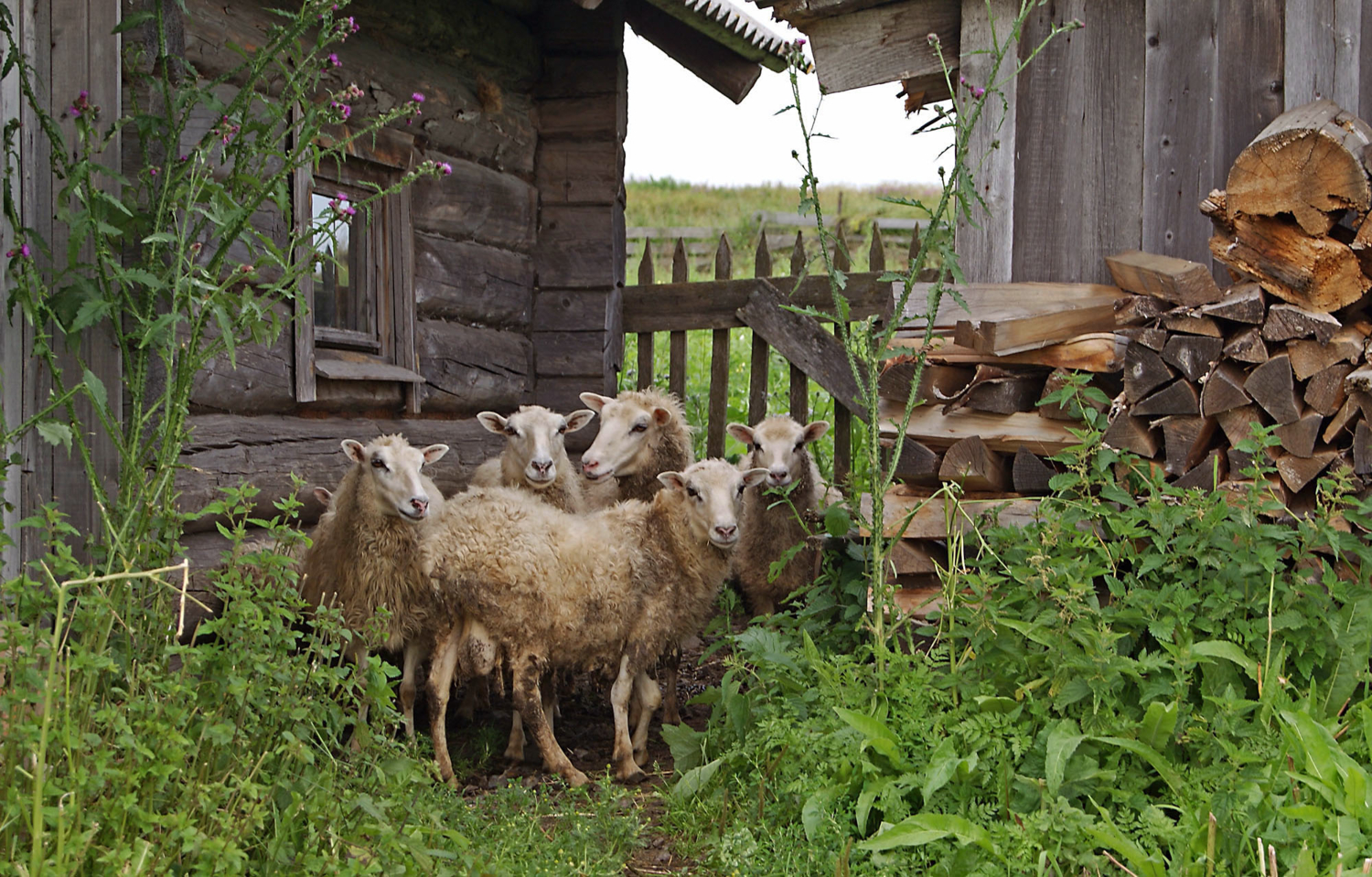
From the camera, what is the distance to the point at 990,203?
515cm

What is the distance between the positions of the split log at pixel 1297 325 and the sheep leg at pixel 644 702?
2966 mm

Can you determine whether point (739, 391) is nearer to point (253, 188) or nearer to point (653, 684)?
point (653, 684)

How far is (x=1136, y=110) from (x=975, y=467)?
1.70 m

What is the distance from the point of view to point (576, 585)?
5.03 metres

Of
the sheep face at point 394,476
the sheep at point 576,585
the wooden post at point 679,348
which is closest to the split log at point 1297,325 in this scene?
the sheep at point 576,585

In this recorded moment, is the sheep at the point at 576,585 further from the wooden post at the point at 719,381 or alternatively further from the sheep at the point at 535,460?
the wooden post at the point at 719,381

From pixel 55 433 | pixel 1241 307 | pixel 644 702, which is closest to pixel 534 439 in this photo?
pixel 644 702

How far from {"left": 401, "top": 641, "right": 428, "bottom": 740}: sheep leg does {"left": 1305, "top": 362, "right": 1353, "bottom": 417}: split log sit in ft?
12.4

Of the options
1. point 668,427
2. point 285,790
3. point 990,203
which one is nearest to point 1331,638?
point 990,203

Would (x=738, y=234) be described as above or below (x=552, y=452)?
above

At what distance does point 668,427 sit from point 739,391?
19.9ft

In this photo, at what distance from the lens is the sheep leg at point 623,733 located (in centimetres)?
493

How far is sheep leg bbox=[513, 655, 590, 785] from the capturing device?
16.0 feet

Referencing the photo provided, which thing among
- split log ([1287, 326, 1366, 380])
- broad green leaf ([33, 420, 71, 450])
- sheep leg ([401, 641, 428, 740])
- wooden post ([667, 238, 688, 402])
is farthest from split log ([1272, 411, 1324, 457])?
wooden post ([667, 238, 688, 402])
